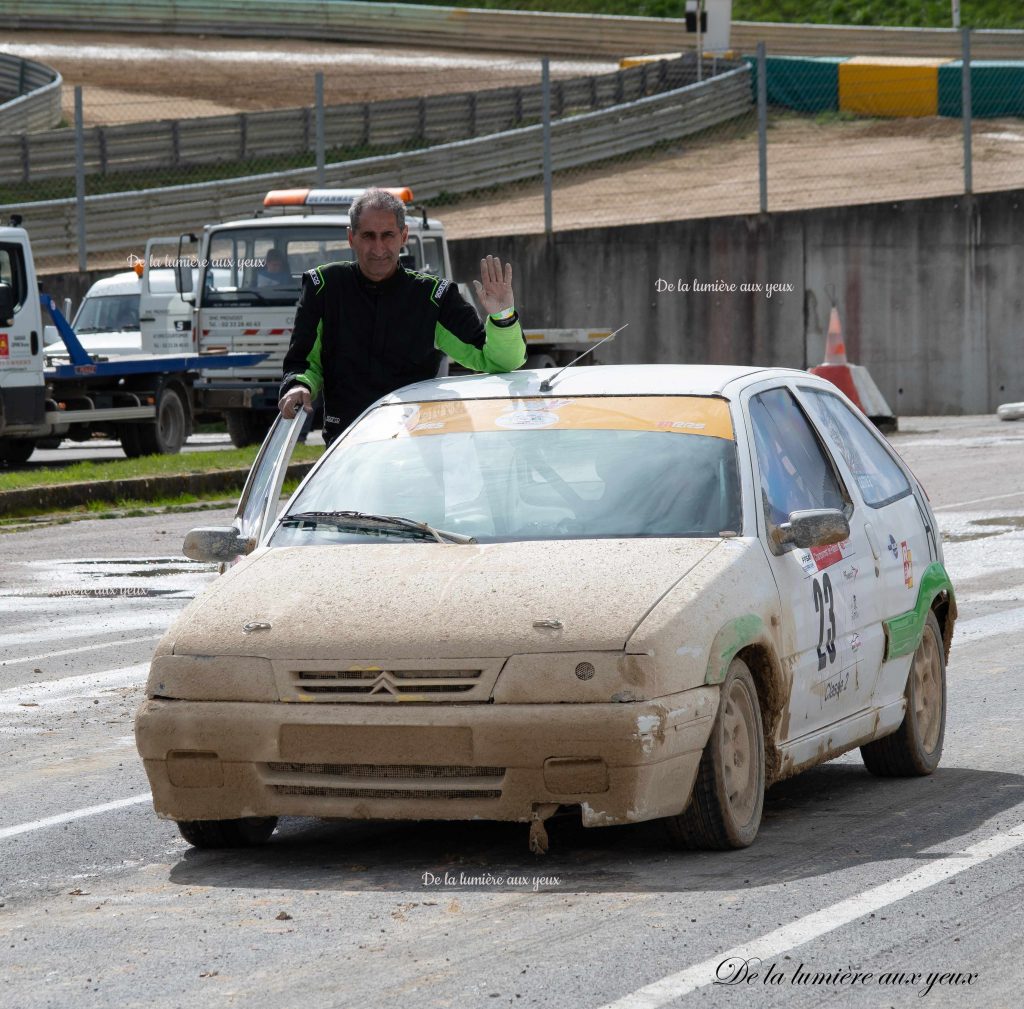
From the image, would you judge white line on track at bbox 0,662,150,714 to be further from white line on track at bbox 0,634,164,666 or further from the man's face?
the man's face

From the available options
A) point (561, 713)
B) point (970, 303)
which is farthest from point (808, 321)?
point (561, 713)

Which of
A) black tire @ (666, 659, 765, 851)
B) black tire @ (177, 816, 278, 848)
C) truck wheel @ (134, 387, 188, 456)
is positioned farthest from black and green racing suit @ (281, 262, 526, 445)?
truck wheel @ (134, 387, 188, 456)

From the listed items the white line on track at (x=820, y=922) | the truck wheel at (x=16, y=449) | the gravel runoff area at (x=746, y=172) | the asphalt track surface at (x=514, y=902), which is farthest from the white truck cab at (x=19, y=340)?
the white line on track at (x=820, y=922)

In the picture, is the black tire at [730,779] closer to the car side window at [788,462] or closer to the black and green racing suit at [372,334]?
the car side window at [788,462]

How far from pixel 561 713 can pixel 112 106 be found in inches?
1279

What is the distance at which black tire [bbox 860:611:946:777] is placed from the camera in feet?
23.5

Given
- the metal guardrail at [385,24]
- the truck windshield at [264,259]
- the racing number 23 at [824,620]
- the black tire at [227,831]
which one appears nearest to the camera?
the black tire at [227,831]

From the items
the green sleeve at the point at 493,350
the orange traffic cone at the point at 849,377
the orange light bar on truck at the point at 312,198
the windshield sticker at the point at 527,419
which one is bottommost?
the orange traffic cone at the point at 849,377

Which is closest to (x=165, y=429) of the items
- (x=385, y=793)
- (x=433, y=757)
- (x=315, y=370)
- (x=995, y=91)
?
(x=995, y=91)

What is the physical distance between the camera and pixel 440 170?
118ft

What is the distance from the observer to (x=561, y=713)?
217 inches

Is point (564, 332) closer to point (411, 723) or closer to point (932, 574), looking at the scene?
point (932, 574)

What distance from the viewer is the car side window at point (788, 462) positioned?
655cm

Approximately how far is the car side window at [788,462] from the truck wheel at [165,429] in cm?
1745
